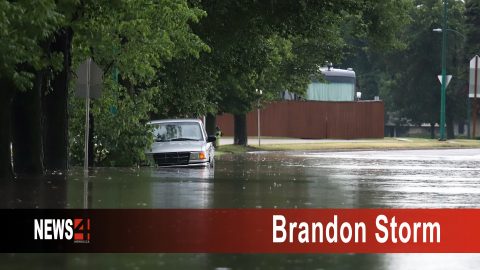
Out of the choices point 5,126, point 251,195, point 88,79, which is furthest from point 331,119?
point 251,195

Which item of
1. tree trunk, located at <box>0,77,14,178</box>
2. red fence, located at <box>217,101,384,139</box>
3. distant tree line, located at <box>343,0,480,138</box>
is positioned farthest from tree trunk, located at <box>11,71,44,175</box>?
distant tree line, located at <box>343,0,480,138</box>

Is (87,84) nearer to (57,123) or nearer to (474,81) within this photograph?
(57,123)

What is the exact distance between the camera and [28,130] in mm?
28656

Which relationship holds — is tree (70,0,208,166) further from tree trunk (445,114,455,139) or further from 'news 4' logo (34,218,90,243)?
tree trunk (445,114,455,139)

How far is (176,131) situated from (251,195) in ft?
41.9

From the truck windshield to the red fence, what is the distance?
165 ft

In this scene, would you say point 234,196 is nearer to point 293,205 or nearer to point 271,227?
point 293,205

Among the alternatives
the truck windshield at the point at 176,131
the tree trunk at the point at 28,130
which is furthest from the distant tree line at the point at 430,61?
the tree trunk at the point at 28,130

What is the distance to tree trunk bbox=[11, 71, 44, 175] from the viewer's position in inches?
1125

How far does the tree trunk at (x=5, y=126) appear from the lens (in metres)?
25.6

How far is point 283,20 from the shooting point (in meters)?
38.4

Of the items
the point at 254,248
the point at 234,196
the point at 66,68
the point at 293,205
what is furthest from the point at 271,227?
the point at 66,68

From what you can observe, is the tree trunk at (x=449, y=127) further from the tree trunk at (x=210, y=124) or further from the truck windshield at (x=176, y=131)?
the truck windshield at (x=176, y=131)

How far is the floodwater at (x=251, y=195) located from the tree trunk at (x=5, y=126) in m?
0.46
